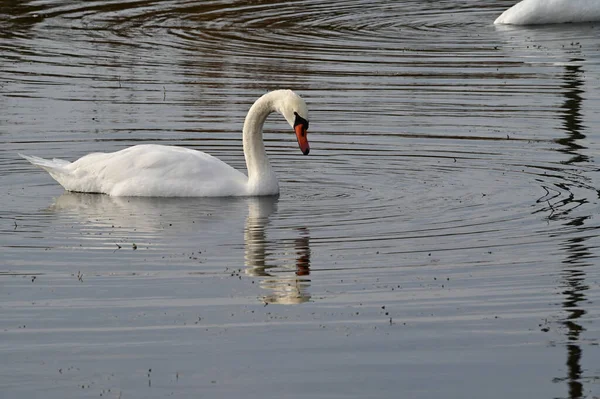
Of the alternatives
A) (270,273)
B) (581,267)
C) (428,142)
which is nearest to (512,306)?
(581,267)

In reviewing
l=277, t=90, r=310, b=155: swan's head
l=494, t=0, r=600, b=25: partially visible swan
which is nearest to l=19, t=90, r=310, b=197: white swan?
l=277, t=90, r=310, b=155: swan's head

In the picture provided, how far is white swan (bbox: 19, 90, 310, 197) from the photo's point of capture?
12.6 m

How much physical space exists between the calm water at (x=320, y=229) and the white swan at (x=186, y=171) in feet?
0.45

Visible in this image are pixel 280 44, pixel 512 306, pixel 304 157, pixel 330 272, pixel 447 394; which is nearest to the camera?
pixel 447 394

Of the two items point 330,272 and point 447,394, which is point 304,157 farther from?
point 447,394

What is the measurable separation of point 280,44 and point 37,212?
10467mm

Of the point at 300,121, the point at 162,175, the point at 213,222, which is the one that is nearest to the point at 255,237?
the point at 213,222

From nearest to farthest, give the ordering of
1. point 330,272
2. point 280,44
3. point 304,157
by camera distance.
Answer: point 330,272
point 304,157
point 280,44

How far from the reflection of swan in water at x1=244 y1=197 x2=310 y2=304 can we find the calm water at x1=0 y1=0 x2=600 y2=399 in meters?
0.03

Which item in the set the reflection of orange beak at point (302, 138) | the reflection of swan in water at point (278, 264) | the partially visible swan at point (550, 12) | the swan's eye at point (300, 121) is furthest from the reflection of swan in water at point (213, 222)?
the partially visible swan at point (550, 12)

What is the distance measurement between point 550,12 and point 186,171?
13.3 metres

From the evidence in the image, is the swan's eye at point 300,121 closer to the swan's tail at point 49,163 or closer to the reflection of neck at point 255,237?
the reflection of neck at point 255,237

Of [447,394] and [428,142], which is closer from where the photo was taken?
[447,394]

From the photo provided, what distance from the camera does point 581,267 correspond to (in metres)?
9.70
